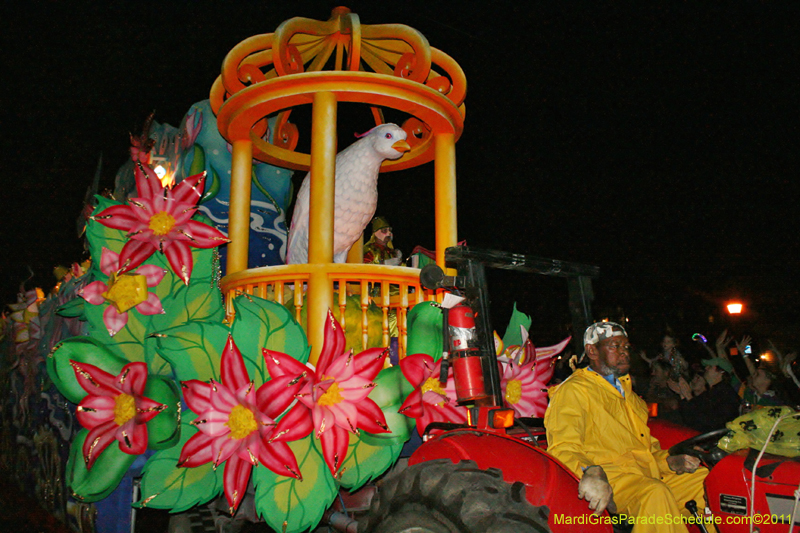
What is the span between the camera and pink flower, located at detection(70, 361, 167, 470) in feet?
13.8

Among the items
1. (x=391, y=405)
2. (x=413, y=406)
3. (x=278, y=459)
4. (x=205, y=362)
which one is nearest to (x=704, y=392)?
(x=413, y=406)

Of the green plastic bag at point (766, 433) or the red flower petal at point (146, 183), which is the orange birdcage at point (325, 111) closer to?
the red flower petal at point (146, 183)

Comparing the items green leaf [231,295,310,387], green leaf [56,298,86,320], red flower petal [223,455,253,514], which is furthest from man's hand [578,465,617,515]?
green leaf [56,298,86,320]

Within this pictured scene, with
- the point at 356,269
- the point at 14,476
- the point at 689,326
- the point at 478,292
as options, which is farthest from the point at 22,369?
the point at 689,326

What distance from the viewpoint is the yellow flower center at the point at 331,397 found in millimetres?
3992

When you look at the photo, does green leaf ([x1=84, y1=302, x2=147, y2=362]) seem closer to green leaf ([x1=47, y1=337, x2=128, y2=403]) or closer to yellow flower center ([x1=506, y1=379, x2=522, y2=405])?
green leaf ([x1=47, y1=337, x2=128, y2=403])

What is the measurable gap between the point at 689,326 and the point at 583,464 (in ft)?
68.3

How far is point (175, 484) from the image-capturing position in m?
4.01

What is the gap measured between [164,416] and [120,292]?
1056 mm

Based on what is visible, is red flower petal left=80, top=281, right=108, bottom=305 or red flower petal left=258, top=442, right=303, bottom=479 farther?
red flower petal left=80, top=281, right=108, bottom=305

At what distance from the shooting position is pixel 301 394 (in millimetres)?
3947

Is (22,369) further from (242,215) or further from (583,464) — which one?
(583,464)

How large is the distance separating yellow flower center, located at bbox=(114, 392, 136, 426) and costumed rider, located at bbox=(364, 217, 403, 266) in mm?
3895

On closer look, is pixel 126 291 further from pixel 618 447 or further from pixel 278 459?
pixel 618 447
